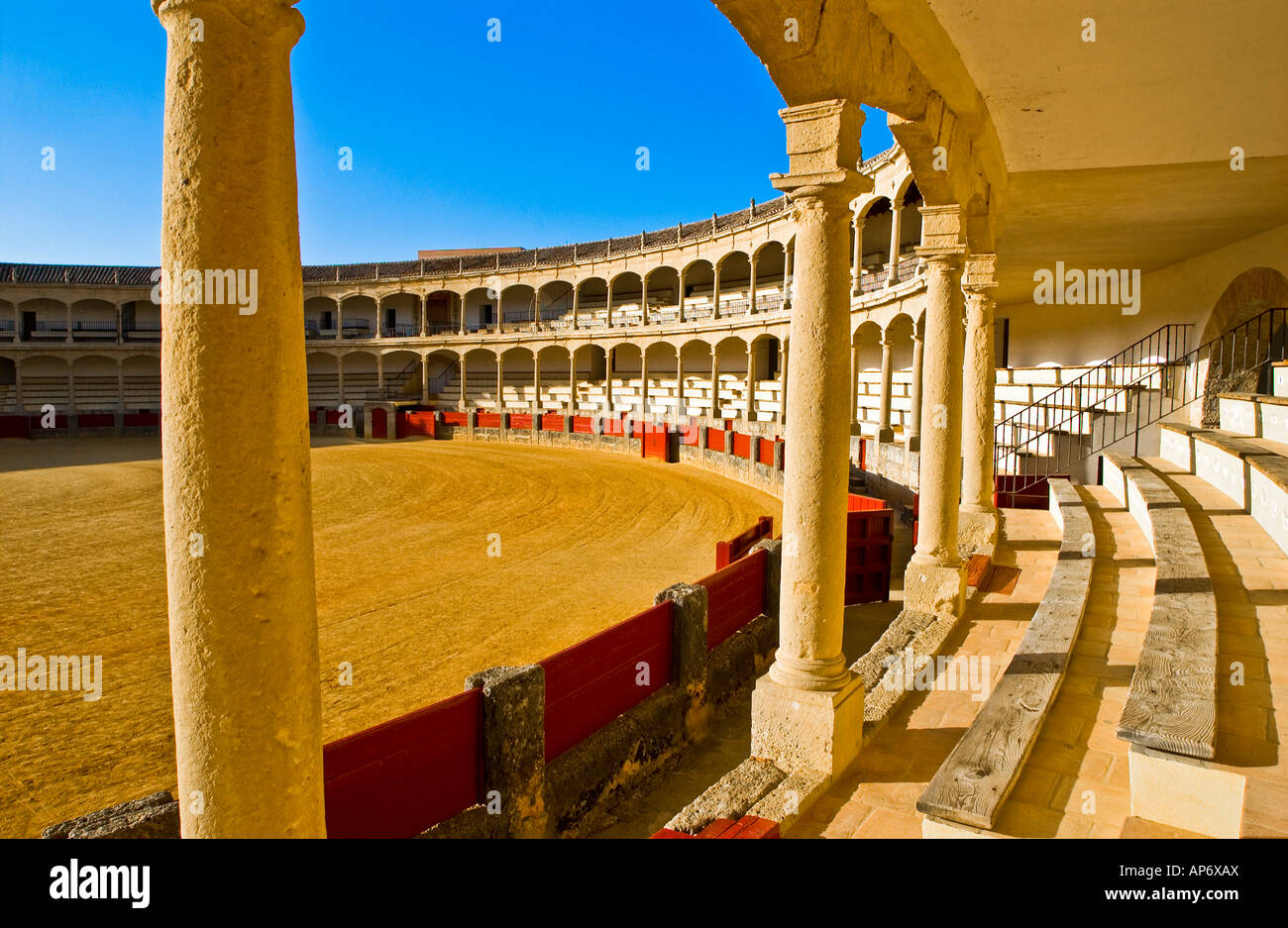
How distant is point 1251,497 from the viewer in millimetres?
6543

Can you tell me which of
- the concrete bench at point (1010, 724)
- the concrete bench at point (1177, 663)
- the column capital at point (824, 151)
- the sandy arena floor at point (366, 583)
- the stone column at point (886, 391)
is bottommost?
the sandy arena floor at point (366, 583)

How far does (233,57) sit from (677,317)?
30.0 metres

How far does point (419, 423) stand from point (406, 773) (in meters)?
30.7

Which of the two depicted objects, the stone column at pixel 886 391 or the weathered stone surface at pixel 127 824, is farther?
the stone column at pixel 886 391

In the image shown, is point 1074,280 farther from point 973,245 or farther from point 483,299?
point 483,299

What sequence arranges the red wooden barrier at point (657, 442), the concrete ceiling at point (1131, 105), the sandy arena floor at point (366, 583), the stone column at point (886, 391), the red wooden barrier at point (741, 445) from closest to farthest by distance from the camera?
the concrete ceiling at point (1131, 105) → the sandy arena floor at point (366, 583) → the stone column at point (886, 391) → the red wooden barrier at point (741, 445) → the red wooden barrier at point (657, 442)

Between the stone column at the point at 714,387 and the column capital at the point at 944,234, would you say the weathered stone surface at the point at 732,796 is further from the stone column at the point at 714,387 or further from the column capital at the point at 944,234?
the stone column at the point at 714,387

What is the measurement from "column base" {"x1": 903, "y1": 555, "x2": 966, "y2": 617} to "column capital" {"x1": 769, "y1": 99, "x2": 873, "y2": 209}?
3.36 metres

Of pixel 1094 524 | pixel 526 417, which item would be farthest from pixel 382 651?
pixel 526 417

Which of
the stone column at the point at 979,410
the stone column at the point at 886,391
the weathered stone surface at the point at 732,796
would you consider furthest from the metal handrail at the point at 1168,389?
the weathered stone surface at the point at 732,796

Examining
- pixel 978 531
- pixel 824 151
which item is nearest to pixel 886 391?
pixel 978 531

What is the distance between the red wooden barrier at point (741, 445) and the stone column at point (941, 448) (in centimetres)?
1266

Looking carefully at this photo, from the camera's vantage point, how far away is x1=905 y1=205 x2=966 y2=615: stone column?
236 inches

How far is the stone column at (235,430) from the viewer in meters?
1.78
